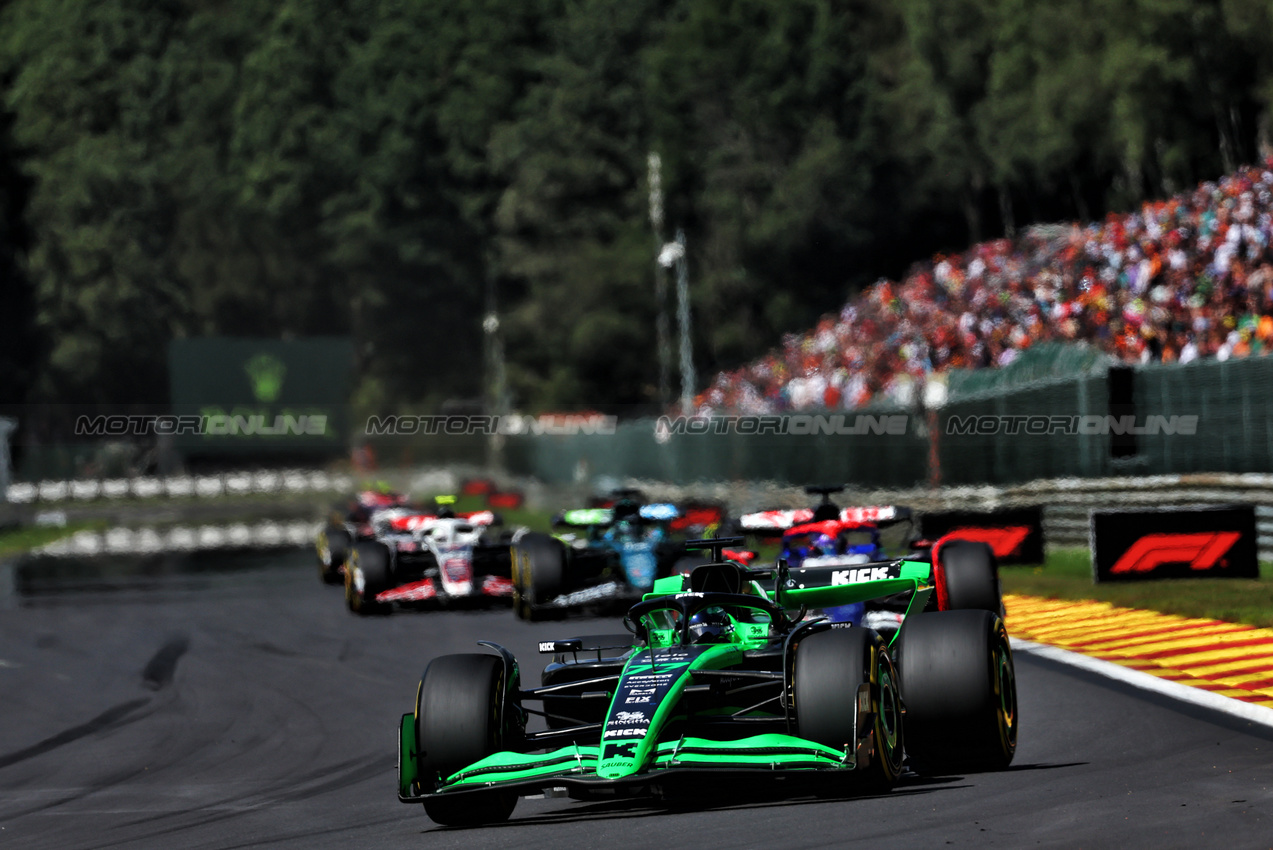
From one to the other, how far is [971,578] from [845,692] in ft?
13.2

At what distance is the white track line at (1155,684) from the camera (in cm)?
966

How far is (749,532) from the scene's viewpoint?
44.8 feet

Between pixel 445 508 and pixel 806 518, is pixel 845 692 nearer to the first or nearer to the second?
pixel 806 518

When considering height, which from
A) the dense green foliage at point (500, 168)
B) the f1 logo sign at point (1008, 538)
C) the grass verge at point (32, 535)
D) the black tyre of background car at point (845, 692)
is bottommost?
the grass verge at point (32, 535)

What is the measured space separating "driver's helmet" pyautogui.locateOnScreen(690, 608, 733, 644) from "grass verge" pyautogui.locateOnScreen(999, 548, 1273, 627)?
240 inches

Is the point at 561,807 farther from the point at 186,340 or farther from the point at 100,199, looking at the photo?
the point at 100,199

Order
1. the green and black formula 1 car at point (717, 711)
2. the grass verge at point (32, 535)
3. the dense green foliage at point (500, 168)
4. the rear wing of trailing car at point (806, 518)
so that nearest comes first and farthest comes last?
the green and black formula 1 car at point (717, 711) → the rear wing of trailing car at point (806, 518) → the grass verge at point (32, 535) → the dense green foliage at point (500, 168)

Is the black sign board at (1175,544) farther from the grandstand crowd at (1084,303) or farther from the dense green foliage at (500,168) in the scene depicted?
the dense green foliage at (500,168)

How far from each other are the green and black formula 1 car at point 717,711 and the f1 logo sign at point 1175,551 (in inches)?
360

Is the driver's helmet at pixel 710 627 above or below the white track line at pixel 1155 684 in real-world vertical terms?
above

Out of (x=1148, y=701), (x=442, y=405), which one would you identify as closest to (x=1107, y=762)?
(x=1148, y=701)

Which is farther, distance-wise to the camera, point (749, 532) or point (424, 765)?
point (749, 532)

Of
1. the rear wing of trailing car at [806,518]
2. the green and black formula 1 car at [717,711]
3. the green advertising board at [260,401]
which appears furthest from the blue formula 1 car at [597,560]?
the green advertising board at [260,401]

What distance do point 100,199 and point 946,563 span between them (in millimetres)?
83746
